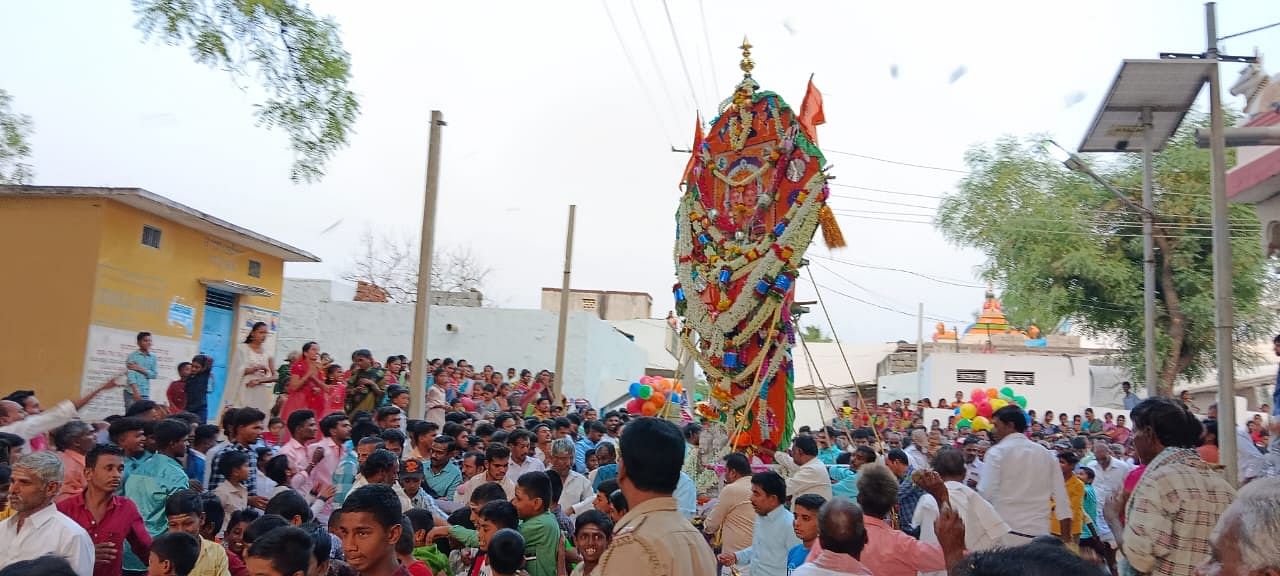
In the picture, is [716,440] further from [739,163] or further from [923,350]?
[923,350]

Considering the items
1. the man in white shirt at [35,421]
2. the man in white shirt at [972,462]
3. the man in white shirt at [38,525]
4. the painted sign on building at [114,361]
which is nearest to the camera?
the man in white shirt at [38,525]

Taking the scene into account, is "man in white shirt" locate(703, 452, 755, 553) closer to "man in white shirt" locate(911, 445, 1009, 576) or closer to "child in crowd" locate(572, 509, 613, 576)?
"man in white shirt" locate(911, 445, 1009, 576)

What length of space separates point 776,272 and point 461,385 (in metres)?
8.38

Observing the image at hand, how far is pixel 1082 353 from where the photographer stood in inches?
1403

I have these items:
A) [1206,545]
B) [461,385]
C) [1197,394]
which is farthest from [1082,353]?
[1206,545]

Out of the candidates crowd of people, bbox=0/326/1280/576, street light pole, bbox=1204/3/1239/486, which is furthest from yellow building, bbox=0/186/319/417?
street light pole, bbox=1204/3/1239/486

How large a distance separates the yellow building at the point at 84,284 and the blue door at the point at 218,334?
3.11ft

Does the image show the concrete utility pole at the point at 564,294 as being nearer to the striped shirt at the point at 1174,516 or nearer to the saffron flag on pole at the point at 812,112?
the saffron flag on pole at the point at 812,112

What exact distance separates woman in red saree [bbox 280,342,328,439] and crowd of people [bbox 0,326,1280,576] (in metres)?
0.02

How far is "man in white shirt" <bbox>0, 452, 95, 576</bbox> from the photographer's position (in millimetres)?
4492

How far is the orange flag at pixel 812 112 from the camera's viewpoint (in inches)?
414

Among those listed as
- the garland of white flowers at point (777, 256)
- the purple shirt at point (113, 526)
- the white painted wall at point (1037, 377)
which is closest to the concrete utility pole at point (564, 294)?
the garland of white flowers at point (777, 256)

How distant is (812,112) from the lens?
34.6 ft

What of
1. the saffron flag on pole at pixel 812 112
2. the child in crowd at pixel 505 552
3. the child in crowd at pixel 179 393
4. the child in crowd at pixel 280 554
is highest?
the saffron flag on pole at pixel 812 112
